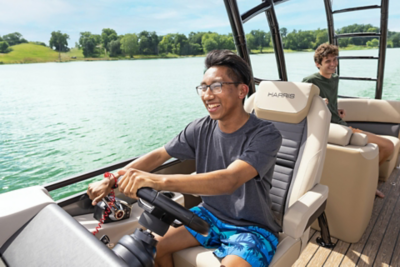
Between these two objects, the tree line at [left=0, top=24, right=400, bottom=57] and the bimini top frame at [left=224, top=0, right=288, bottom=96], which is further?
the tree line at [left=0, top=24, right=400, bottom=57]

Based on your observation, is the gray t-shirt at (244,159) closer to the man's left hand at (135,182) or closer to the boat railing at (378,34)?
the man's left hand at (135,182)

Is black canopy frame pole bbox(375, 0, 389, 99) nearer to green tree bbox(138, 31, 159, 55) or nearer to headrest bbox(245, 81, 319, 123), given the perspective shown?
headrest bbox(245, 81, 319, 123)

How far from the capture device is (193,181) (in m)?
0.94

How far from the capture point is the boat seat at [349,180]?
1833mm

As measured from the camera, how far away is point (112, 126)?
27703mm

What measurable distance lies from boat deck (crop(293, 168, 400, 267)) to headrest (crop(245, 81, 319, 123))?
0.89 meters

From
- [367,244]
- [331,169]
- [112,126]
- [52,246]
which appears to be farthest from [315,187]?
[112,126]

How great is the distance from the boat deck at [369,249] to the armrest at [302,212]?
606mm

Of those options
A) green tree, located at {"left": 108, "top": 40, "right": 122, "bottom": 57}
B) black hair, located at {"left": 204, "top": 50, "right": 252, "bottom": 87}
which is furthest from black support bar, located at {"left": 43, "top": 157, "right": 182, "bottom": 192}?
green tree, located at {"left": 108, "top": 40, "right": 122, "bottom": 57}

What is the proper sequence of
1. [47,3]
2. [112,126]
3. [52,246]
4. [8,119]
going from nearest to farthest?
1. [52,246]
2. [8,119]
3. [112,126]
4. [47,3]

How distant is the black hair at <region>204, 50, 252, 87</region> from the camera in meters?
1.18

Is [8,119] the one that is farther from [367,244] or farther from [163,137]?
[367,244]

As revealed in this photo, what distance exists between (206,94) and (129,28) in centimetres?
3542

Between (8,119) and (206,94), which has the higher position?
(206,94)
